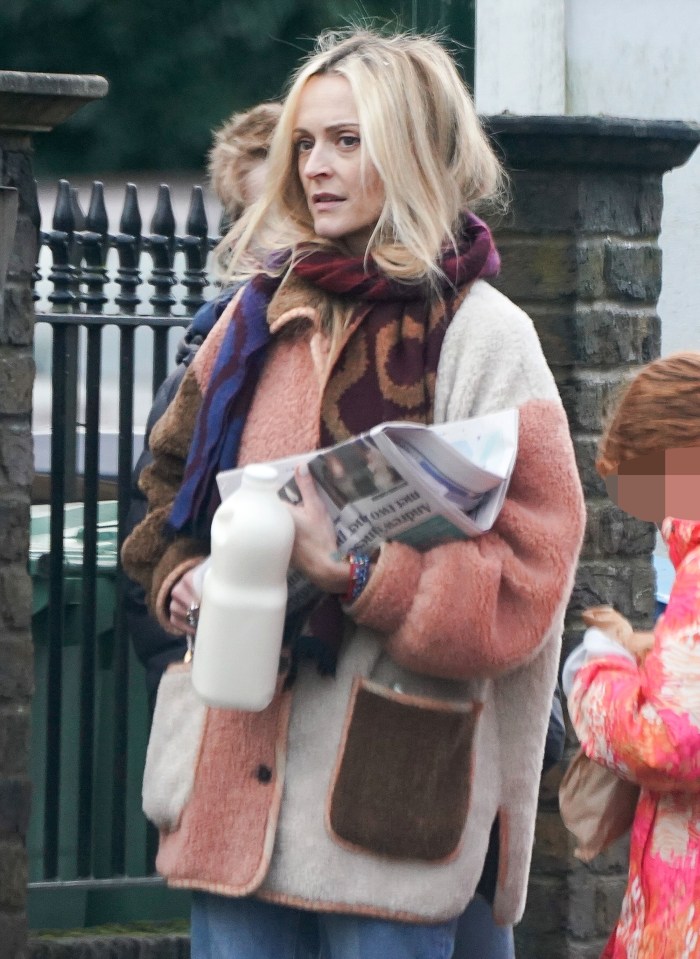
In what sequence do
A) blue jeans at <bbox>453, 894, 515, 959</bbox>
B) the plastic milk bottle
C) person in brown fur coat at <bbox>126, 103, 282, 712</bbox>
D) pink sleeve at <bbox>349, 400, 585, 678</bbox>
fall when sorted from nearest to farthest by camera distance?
1. the plastic milk bottle
2. pink sleeve at <bbox>349, 400, 585, 678</bbox>
3. blue jeans at <bbox>453, 894, 515, 959</bbox>
4. person in brown fur coat at <bbox>126, 103, 282, 712</bbox>

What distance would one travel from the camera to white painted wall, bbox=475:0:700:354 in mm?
7195

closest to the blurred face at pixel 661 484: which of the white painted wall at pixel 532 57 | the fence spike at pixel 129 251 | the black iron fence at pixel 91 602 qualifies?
the black iron fence at pixel 91 602

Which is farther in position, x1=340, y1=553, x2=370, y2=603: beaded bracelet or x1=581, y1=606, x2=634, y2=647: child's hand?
x1=581, y1=606, x2=634, y2=647: child's hand

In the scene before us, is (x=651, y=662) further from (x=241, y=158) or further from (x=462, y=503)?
(x=241, y=158)

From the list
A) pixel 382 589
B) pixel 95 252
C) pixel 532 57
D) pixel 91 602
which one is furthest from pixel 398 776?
pixel 532 57

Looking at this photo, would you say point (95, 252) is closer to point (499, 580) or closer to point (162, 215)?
point (162, 215)

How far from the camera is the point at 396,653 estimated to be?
2.33 m

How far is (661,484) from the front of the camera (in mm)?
2324

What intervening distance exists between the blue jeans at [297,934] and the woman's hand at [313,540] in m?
0.49

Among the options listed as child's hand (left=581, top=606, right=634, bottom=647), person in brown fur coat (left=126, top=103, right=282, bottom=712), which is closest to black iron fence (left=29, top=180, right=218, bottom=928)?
person in brown fur coat (left=126, top=103, right=282, bottom=712)

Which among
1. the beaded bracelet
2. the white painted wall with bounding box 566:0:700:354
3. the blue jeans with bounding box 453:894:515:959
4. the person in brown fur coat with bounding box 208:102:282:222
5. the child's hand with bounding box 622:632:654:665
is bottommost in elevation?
the blue jeans with bounding box 453:894:515:959

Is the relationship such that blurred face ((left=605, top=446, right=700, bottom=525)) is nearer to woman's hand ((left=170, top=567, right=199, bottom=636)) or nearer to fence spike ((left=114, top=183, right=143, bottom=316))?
woman's hand ((left=170, top=567, right=199, bottom=636))

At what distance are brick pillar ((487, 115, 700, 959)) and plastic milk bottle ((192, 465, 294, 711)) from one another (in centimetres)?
164

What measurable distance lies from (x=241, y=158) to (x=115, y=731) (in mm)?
1615
